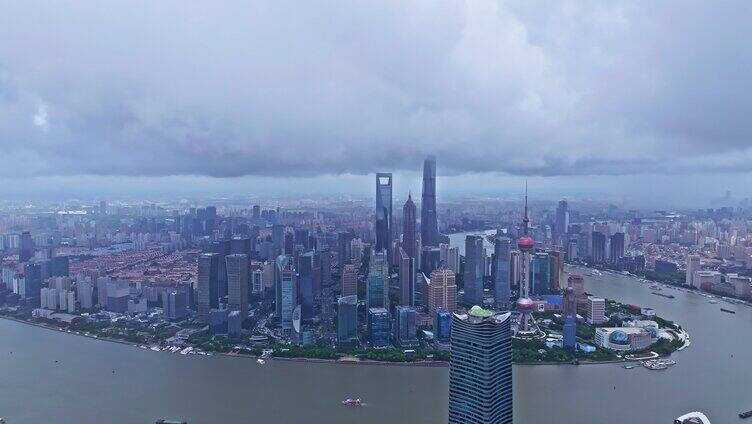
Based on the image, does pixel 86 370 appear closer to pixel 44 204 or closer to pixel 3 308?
pixel 3 308

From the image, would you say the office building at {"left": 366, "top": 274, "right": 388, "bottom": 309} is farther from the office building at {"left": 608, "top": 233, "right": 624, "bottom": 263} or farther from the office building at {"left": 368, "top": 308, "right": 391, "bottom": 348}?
the office building at {"left": 608, "top": 233, "right": 624, "bottom": 263}

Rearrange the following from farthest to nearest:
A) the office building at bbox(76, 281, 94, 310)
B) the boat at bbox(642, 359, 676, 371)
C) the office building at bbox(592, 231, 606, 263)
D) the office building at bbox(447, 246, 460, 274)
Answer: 1. the office building at bbox(592, 231, 606, 263)
2. the office building at bbox(447, 246, 460, 274)
3. the office building at bbox(76, 281, 94, 310)
4. the boat at bbox(642, 359, 676, 371)

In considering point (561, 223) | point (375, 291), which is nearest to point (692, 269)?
point (561, 223)

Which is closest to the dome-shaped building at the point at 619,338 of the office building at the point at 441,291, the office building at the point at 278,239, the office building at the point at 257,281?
the office building at the point at 441,291

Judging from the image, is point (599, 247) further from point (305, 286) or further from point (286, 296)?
point (286, 296)

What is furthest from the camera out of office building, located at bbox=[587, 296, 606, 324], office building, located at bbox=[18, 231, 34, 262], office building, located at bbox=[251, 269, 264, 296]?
office building, located at bbox=[18, 231, 34, 262]

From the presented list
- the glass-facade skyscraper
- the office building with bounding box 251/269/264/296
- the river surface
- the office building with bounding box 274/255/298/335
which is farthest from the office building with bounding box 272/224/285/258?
the glass-facade skyscraper
